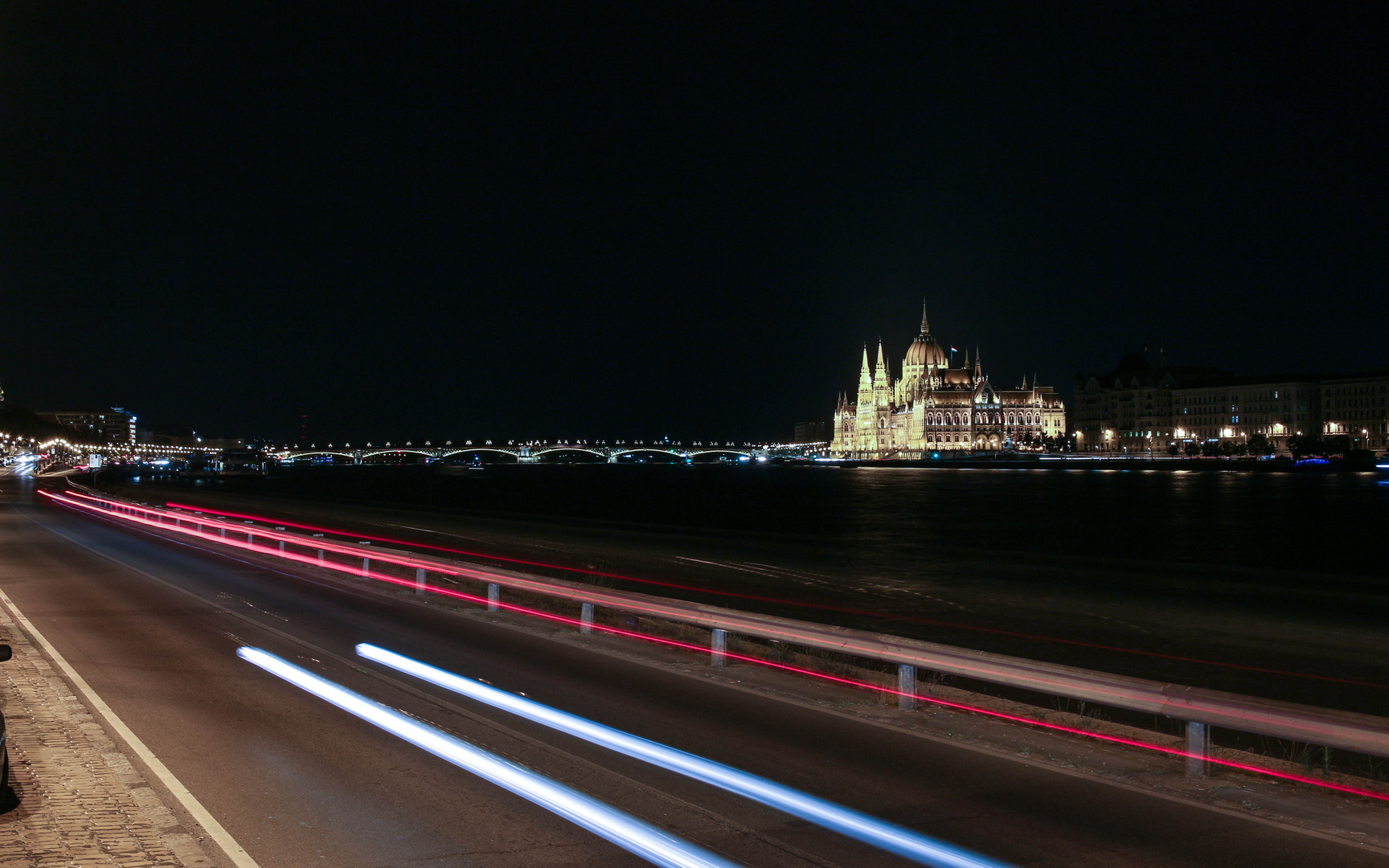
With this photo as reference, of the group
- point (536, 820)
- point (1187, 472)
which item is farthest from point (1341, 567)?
point (1187, 472)

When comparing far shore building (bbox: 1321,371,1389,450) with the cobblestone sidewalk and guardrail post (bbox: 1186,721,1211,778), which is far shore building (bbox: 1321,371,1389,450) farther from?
the cobblestone sidewalk

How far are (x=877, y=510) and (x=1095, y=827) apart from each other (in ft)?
243

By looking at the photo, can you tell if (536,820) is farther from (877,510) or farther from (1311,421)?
(1311,421)

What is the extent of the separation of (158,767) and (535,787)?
281 centimetres

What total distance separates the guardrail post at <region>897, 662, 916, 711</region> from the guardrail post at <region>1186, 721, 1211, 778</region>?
266cm

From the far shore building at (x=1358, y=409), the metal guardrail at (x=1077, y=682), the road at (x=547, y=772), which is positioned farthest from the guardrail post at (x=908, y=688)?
the far shore building at (x=1358, y=409)

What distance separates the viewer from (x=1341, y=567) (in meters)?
42.5

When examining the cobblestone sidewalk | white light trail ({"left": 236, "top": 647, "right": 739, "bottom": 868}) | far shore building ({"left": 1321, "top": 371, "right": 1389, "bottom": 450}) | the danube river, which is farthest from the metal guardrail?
far shore building ({"left": 1321, "top": 371, "right": 1389, "bottom": 450})

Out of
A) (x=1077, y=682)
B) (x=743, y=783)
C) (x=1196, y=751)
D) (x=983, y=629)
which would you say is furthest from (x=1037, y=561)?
(x=743, y=783)

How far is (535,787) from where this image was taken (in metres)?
7.33

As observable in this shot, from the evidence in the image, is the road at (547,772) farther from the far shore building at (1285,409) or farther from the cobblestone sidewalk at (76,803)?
the far shore building at (1285,409)

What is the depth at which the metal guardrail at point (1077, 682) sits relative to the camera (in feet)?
22.9

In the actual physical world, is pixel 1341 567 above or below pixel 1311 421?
below

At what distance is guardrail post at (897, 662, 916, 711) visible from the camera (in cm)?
989
